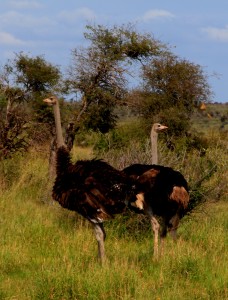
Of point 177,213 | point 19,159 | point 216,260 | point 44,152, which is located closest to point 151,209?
point 177,213

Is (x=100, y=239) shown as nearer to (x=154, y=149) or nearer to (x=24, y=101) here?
(x=154, y=149)

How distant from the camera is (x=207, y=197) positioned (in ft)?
28.4

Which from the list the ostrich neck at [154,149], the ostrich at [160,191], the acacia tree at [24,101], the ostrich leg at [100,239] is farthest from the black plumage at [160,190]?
the acacia tree at [24,101]

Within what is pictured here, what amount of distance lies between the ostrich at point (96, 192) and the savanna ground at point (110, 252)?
17.4 inches

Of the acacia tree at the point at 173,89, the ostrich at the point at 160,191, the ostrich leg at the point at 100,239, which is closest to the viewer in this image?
the ostrich leg at the point at 100,239

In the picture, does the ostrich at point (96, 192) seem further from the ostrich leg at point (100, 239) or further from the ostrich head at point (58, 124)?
the ostrich head at point (58, 124)

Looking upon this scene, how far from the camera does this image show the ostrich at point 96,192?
22.4 feet

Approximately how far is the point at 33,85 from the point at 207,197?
962cm

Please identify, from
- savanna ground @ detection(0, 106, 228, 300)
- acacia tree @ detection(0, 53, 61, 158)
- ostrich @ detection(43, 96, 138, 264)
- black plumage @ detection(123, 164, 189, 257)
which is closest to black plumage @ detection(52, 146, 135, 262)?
ostrich @ detection(43, 96, 138, 264)

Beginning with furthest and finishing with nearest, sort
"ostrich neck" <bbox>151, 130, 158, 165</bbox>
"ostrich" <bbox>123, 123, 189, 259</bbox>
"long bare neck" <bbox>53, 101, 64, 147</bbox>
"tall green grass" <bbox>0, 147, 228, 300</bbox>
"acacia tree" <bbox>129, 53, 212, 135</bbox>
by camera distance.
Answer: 1. "acacia tree" <bbox>129, 53, 212, 135</bbox>
2. "ostrich neck" <bbox>151, 130, 158, 165</bbox>
3. "long bare neck" <bbox>53, 101, 64, 147</bbox>
4. "ostrich" <bbox>123, 123, 189, 259</bbox>
5. "tall green grass" <bbox>0, 147, 228, 300</bbox>

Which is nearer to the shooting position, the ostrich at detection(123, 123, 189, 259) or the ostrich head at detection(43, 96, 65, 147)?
the ostrich at detection(123, 123, 189, 259)

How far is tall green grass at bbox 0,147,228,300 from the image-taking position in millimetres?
5312

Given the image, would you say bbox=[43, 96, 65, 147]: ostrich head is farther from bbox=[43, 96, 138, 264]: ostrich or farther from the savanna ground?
the savanna ground

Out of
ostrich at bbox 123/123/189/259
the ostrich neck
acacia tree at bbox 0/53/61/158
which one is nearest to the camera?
ostrich at bbox 123/123/189/259
